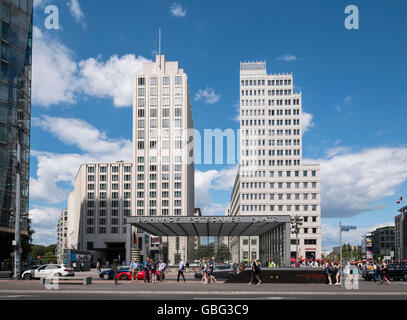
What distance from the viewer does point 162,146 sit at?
131 m

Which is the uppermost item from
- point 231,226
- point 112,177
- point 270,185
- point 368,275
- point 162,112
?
point 162,112

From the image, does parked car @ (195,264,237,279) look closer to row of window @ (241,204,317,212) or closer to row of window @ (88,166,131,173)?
row of window @ (241,204,317,212)

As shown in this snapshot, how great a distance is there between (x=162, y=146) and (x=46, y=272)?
9253 centimetres

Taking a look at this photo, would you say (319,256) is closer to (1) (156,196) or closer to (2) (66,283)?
(1) (156,196)

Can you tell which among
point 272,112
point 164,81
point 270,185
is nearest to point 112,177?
point 164,81

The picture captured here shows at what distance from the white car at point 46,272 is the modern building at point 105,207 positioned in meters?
89.0

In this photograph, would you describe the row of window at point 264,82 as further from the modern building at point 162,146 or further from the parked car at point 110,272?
the parked car at point 110,272

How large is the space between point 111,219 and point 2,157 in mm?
69086

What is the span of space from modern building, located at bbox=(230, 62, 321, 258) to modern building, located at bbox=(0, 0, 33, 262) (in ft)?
236

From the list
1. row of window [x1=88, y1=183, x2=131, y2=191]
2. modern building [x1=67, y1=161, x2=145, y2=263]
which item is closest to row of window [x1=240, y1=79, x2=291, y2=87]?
modern building [x1=67, y1=161, x2=145, y2=263]

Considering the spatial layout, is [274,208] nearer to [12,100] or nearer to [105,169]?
[105,169]

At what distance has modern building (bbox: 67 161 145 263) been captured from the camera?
426 ft

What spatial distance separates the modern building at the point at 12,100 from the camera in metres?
64.2
